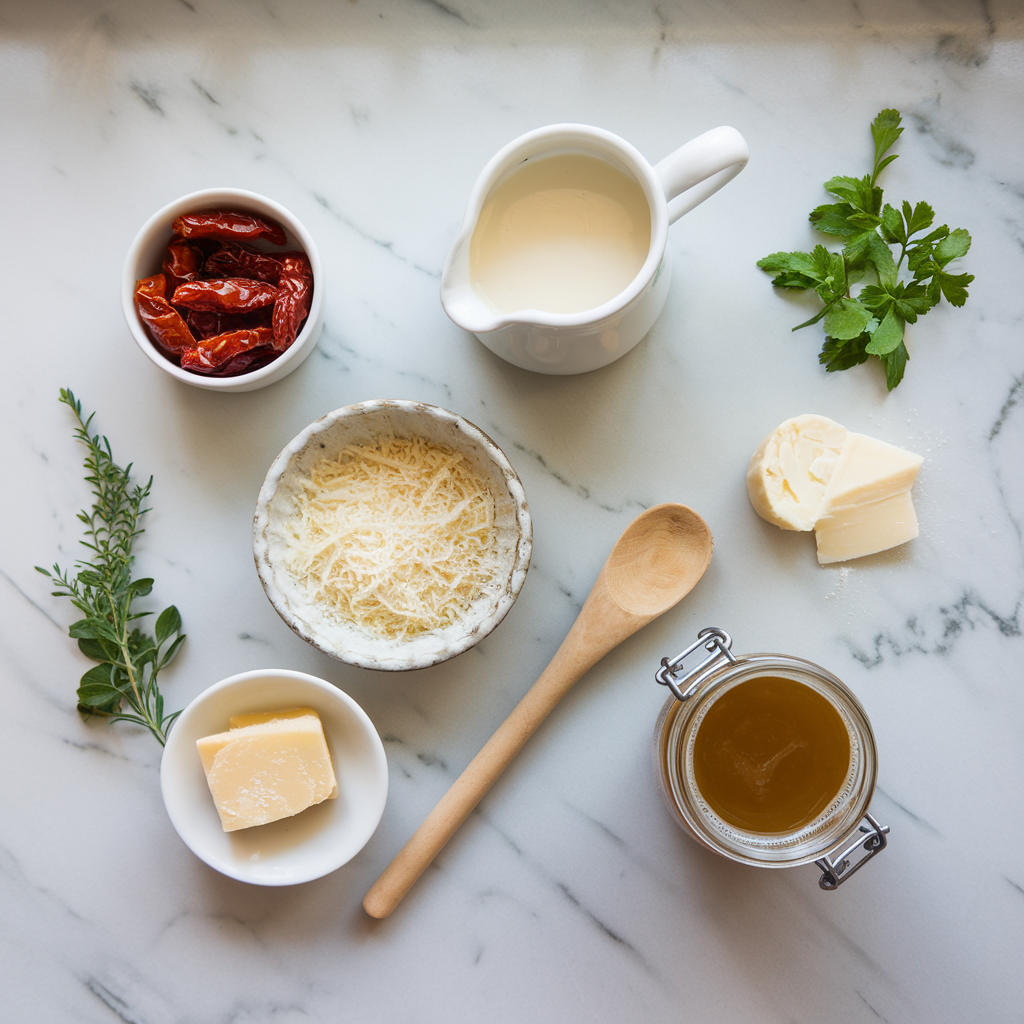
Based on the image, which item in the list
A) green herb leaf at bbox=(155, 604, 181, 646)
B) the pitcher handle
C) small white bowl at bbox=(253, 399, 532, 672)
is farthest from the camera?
green herb leaf at bbox=(155, 604, 181, 646)

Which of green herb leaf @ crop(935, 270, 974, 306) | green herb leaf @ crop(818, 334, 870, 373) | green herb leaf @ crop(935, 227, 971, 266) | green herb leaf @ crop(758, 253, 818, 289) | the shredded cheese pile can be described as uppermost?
green herb leaf @ crop(935, 227, 971, 266)

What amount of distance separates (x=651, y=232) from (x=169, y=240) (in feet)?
2.04

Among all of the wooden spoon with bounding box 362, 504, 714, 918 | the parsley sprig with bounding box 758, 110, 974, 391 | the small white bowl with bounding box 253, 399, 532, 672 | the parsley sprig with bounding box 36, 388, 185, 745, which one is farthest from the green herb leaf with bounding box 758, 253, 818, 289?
the parsley sprig with bounding box 36, 388, 185, 745

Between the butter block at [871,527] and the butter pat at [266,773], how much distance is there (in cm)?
74

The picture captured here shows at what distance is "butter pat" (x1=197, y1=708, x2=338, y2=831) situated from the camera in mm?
984

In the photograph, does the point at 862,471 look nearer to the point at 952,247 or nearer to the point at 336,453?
the point at 952,247

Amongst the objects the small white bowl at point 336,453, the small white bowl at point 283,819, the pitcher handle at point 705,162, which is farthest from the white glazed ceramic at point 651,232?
the small white bowl at point 283,819

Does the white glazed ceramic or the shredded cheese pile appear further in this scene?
the shredded cheese pile

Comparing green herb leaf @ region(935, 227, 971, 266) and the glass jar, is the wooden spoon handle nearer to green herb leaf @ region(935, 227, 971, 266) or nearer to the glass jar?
the glass jar

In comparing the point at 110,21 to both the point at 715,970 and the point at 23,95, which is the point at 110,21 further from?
the point at 715,970

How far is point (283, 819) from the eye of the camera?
104 centimetres

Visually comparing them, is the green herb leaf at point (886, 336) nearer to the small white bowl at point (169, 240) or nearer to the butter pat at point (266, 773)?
the small white bowl at point (169, 240)

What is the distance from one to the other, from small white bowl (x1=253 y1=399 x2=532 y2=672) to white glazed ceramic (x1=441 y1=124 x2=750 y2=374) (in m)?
A: 0.13

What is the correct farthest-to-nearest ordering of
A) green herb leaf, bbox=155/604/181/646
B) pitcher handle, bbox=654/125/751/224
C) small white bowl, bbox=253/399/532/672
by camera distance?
green herb leaf, bbox=155/604/181/646 < small white bowl, bbox=253/399/532/672 < pitcher handle, bbox=654/125/751/224
